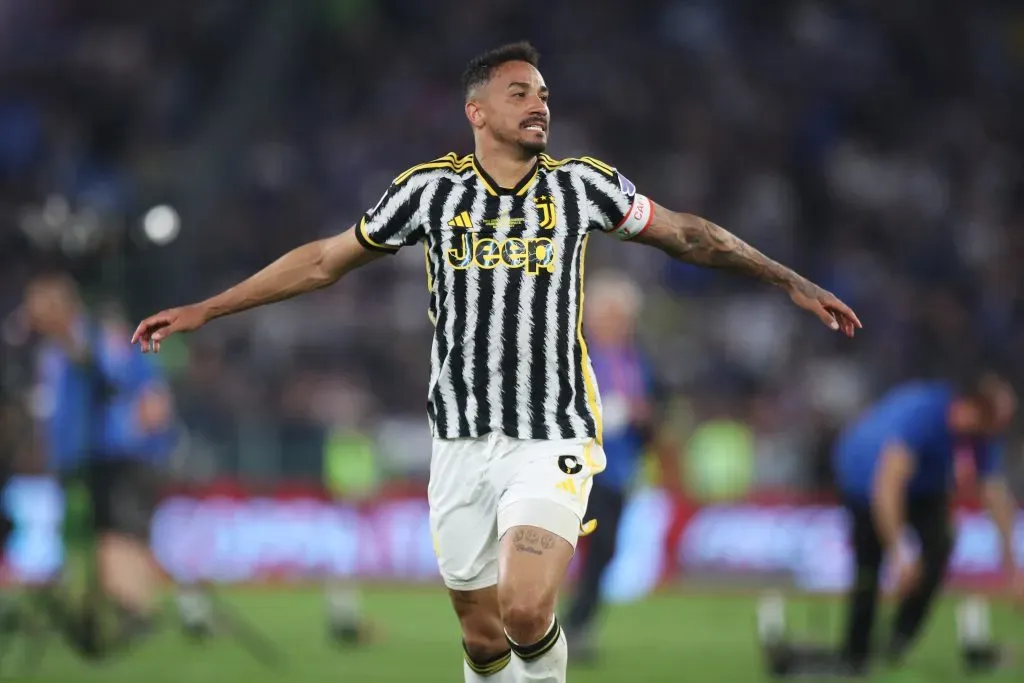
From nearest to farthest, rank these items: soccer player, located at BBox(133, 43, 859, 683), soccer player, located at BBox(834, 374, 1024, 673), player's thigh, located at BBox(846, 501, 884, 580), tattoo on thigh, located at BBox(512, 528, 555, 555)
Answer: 1. tattoo on thigh, located at BBox(512, 528, 555, 555)
2. soccer player, located at BBox(133, 43, 859, 683)
3. soccer player, located at BBox(834, 374, 1024, 673)
4. player's thigh, located at BBox(846, 501, 884, 580)

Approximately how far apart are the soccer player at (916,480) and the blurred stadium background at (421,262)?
77cm

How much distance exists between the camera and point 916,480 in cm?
942

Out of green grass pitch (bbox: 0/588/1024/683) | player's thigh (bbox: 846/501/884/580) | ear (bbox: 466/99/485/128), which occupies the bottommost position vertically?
green grass pitch (bbox: 0/588/1024/683)

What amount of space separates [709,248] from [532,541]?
1307 millimetres

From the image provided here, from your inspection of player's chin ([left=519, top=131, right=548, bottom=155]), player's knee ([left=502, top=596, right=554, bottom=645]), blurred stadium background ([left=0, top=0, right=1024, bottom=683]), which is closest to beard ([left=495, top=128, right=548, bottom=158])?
player's chin ([left=519, top=131, right=548, bottom=155])

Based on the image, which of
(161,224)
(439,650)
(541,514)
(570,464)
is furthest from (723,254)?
(439,650)

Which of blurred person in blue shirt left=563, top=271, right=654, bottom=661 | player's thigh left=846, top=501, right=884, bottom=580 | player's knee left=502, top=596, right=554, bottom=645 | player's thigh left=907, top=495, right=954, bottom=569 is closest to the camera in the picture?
player's knee left=502, top=596, right=554, bottom=645

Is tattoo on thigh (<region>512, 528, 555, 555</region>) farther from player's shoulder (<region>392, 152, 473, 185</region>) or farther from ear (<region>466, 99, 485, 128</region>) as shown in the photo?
ear (<region>466, 99, 485, 128</region>)

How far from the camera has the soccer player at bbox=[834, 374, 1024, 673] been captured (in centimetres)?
885

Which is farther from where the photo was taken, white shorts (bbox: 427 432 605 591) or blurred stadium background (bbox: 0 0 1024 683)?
blurred stadium background (bbox: 0 0 1024 683)

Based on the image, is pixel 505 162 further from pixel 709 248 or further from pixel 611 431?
pixel 611 431

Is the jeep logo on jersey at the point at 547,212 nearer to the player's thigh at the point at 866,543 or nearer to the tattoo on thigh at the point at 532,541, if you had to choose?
the tattoo on thigh at the point at 532,541

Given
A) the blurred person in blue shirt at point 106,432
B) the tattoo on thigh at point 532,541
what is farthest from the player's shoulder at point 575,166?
the blurred person in blue shirt at point 106,432

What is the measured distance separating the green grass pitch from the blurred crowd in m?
2.90
